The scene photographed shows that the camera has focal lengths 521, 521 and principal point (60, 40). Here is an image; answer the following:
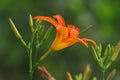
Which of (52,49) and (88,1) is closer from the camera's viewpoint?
(52,49)

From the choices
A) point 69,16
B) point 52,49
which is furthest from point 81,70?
point 52,49

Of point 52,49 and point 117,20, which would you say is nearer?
point 52,49

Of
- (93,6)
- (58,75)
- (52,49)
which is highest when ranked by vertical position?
(52,49)

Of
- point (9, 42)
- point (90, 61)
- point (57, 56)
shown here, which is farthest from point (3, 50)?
point (90, 61)

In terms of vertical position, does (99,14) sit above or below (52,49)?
below

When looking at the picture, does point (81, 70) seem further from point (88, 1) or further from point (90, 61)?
point (88, 1)

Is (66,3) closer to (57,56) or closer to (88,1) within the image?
(88,1)
